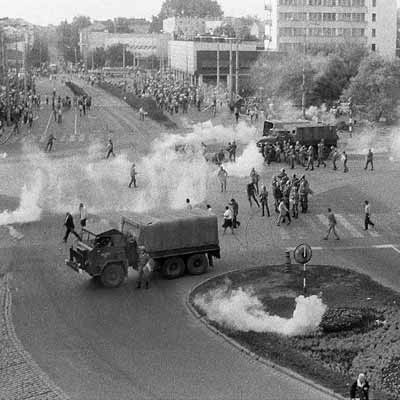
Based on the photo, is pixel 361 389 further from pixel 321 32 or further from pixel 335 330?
pixel 321 32

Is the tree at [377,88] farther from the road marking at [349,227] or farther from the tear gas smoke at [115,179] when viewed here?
the road marking at [349,227]

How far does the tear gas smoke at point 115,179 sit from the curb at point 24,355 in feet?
33.2

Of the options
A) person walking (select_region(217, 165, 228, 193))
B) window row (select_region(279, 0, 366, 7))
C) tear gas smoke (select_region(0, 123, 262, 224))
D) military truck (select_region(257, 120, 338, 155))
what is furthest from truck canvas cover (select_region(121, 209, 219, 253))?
window row (select_region(279, 0, 366, 7))

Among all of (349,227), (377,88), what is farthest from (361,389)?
(377,88)

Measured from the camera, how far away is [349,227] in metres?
31.1

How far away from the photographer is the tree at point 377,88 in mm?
73312

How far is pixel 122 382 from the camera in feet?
54.9

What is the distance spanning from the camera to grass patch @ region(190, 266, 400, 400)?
1691cm

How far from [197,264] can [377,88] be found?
54.0 meters

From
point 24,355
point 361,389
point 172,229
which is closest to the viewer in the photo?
point 361,389

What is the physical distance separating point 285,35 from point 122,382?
109494mm

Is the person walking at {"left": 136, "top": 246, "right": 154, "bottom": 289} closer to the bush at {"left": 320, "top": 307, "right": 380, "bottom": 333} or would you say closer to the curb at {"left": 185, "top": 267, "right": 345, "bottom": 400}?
the curb at {"left": 185, "top": 267, "right": 345, "bottom": 400}

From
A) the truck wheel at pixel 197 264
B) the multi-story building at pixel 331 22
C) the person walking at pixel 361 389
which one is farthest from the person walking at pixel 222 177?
the multi-story building at pixel 331 22

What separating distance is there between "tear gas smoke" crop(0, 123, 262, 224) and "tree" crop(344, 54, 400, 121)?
2222cm
